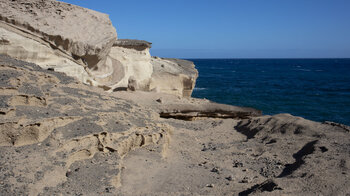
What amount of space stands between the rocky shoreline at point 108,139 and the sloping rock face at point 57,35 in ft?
0.08

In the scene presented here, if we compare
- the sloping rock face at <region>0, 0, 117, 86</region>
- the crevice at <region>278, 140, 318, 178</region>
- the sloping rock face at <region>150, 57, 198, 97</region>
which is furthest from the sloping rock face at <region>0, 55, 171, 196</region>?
the sloping rock face at <region>150, 57, 198, 97</region>

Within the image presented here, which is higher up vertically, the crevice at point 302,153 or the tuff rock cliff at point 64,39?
the tuff rock cliff at point 64,39

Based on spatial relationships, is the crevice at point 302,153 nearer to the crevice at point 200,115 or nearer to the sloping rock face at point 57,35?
the crevice at point 200,115

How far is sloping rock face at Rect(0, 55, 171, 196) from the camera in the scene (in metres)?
3.61

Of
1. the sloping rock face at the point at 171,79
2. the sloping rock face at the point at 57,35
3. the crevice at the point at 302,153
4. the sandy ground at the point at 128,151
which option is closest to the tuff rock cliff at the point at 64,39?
the sloping rock face at the point at 57,35

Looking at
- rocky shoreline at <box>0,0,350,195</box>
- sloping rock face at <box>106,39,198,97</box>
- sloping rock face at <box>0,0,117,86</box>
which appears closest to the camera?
rocky shoreline at <box>0,0,350,195</box>

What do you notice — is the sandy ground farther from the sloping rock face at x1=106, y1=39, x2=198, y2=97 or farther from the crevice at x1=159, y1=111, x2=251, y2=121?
the sloping rock face at x1=106, y1=39, x2=198, y2=97

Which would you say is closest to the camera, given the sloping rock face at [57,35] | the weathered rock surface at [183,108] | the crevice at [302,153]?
the crevice at [302,153]

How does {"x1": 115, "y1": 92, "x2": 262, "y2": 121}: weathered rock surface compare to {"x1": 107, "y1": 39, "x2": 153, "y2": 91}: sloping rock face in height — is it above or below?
below

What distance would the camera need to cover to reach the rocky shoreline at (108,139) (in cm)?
378

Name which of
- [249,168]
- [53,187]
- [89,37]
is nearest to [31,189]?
[53,187]

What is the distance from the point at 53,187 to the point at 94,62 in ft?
18.0

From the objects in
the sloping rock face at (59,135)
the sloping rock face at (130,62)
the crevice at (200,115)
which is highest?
the sloping rock face at (130,62)

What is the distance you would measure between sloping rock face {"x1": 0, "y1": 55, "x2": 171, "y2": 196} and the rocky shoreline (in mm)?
13
